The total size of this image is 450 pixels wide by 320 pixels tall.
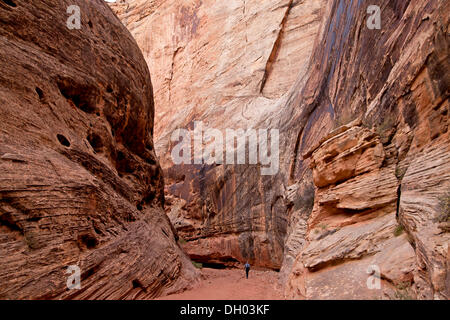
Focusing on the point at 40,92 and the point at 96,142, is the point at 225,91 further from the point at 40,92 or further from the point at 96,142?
the point at 40,92

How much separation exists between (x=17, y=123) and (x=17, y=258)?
288 centimetres

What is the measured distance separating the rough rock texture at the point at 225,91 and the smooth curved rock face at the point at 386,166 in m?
7.07

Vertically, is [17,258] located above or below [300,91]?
below

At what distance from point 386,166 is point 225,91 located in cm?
2040

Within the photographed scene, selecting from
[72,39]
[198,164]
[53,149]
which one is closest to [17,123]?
[53,149]

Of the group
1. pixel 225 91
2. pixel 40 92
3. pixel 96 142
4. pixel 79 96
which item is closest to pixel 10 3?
pixel 40 92

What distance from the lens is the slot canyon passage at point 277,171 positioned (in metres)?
4.62

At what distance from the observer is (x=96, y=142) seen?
8555 millimetres

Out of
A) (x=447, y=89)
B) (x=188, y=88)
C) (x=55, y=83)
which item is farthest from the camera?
(x=188, y=88)

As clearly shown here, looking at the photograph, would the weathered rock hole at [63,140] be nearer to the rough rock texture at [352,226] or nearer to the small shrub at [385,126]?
the rough rock texture at [352,226]

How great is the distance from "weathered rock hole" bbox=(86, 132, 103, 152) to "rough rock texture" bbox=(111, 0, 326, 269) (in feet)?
30.0

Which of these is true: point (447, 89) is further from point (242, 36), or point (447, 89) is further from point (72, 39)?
point (242, 36)

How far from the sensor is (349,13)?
9031mm

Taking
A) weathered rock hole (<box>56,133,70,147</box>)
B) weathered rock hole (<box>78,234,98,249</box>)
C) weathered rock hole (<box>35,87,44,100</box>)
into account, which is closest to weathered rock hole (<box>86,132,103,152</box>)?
weathered rock hole (<box>56,133,70,147</box>)
